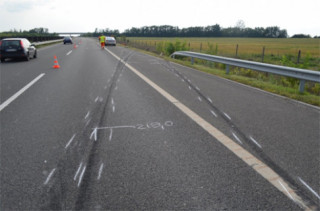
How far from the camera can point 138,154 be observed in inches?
147

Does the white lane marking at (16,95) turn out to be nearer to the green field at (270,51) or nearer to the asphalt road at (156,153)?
the asphalt road at (156,153)

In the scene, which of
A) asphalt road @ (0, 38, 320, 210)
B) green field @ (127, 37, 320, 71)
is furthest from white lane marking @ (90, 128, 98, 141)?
green field @ (127, 37, 320, 71)

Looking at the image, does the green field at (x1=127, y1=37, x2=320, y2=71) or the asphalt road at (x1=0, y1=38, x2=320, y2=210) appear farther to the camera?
the green field at (x1=127, y1=37, x2=320, y2=71)

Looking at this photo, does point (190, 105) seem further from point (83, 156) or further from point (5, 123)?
point (5, 123)

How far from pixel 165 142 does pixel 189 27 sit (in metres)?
178

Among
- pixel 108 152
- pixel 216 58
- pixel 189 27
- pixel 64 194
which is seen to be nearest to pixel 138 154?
pixel 108 152

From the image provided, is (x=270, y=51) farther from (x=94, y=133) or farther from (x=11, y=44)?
(x=94, y=133)

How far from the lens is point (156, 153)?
3.78 meters

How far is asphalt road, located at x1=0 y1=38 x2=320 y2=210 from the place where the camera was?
9.02 feet

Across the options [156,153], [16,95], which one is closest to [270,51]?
[16,95]

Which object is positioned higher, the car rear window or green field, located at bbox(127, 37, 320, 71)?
the car rear window

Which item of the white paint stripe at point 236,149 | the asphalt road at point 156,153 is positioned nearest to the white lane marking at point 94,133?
the asphalt road at point 156,153

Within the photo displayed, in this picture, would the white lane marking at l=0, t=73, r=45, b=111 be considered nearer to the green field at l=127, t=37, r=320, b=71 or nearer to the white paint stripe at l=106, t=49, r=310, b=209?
the white paint stripe at l=106, t=49, r=310, b=209

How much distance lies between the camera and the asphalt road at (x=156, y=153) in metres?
2.75
